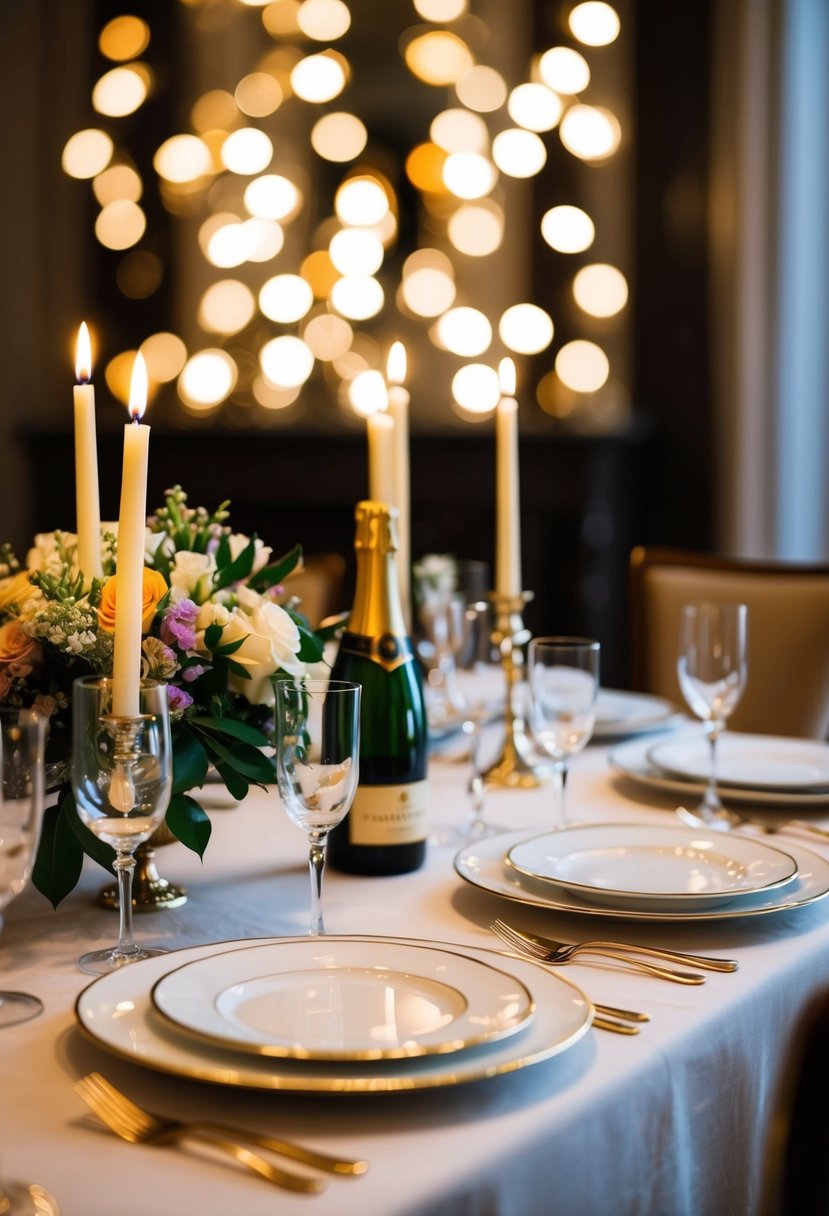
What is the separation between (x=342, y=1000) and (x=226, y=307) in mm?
3992

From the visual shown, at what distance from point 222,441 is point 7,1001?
3.40m

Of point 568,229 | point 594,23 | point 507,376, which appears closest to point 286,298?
point 568,229

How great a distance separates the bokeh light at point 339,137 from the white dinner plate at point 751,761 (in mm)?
3105

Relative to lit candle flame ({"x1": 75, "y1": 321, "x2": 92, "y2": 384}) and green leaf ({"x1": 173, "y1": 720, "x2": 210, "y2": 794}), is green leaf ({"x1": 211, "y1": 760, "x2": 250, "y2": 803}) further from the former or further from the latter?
lit candle flame ({"x1": 75, "y1": 321, "x2": 92, "y2": 384})

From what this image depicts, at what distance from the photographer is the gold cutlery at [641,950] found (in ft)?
3.00

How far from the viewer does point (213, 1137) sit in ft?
2.17

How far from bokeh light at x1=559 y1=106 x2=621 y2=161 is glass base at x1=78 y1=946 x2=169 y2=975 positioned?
351cm

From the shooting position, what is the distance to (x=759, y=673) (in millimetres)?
2176

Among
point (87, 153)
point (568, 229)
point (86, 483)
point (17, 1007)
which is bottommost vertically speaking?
point (17, 1007)

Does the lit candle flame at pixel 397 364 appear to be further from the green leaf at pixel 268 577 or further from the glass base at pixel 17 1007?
the glass base at pixel 17 1007

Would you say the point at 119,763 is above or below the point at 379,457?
below

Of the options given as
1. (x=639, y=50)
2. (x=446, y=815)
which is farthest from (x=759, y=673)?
(x=639, y=50)

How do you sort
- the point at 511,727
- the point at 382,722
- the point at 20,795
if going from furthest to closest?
the point at 511,727 → the point at 382,722 → the point at 20,795

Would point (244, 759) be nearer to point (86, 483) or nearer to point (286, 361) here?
point (86, 483)
